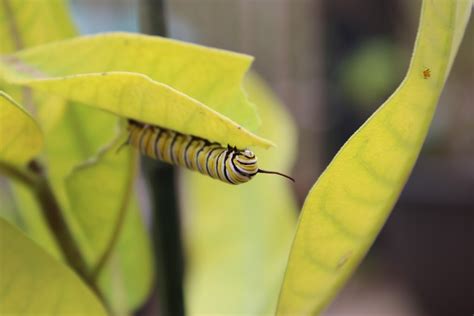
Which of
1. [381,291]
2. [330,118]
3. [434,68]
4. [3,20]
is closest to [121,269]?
[3,20]

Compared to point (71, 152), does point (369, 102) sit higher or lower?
lower

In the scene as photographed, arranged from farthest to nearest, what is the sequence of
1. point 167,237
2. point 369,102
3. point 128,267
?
1. point 369,102
2. point 128,267
3. point 167,237

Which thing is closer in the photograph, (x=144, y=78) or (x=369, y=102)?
(x=144, y=78)

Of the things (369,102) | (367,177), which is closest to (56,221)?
(367,177)

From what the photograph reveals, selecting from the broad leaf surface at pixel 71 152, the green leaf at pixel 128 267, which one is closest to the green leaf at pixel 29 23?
the broad leaf surface at pixel 71 152

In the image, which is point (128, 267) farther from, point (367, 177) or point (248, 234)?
point (367, 177)

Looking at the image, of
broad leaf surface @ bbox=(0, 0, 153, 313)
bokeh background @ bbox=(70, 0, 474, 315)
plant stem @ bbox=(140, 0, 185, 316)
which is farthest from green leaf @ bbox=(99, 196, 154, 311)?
bokeh background @ bbox=(70, 0, 474, 315)

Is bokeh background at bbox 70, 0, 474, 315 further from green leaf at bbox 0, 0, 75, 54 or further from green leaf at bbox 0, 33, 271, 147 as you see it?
green leaf at bbox 0, 33, 271, 147
